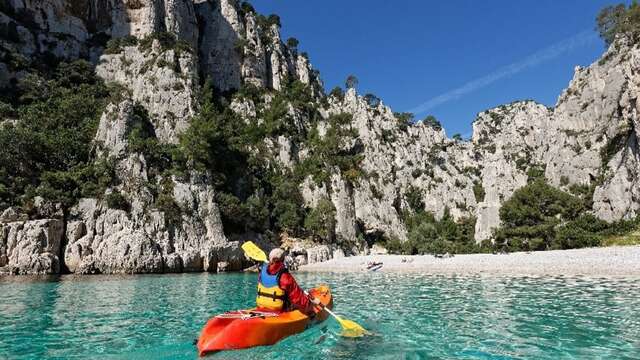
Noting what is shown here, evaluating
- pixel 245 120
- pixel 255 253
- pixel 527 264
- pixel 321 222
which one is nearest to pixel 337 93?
pixel 245 120

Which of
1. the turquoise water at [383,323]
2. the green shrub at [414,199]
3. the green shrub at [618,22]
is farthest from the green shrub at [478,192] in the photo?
the turquoise water at [383,323]

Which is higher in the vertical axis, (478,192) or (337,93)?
(337,93)

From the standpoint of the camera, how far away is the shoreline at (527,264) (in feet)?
95.6

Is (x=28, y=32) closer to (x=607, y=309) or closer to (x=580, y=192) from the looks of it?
(x=607, y=309)

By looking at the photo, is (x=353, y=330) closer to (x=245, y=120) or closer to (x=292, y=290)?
(x=292, y=290)

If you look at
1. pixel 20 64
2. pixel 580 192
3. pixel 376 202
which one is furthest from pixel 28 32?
pixel 580 192

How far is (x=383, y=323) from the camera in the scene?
1320 cm

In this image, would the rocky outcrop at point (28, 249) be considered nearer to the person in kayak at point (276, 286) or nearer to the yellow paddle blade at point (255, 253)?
the yellow paddle blade at point (255, 253)

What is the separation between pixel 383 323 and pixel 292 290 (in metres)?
3.55


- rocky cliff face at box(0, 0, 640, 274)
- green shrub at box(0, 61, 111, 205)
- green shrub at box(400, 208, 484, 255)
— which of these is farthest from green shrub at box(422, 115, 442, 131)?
green shrub at box(0, 61, 111, 205)

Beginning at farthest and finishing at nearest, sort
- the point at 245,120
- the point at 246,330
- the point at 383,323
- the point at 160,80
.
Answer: the point at 245,120
the point at 160,80
the point at 383,323
the point at 246,330

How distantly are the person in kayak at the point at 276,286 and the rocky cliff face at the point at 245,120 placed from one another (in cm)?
3015

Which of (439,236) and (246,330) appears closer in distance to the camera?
(246,330)

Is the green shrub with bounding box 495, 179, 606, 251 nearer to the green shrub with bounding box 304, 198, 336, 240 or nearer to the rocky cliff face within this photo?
the rocky cliff face
